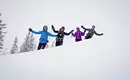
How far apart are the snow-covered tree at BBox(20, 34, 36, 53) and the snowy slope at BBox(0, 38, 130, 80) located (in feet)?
0.26

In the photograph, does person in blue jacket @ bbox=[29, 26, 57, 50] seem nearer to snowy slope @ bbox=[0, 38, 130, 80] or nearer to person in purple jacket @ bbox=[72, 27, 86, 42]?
snowy slope @ bbox=[0, 38, 130, 80]

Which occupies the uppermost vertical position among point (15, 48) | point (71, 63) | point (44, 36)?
point (44, 36)

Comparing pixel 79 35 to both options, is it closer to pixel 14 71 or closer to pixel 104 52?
pixel 104 52

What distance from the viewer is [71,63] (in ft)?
7.77

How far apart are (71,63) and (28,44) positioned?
600 millimetres

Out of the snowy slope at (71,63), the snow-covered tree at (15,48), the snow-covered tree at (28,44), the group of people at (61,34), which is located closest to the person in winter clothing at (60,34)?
the group of people at (61,34)

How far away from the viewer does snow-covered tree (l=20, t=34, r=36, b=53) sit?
245 centimetres

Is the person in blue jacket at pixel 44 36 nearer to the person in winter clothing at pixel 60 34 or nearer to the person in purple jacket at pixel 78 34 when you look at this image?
the person in winter clothing at pixel 60 34

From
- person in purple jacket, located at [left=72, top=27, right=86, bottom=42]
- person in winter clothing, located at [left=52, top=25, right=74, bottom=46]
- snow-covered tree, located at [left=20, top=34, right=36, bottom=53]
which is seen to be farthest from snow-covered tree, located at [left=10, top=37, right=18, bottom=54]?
person in purple jacket, located at [left=72, top=27, right=86, bottom=42]

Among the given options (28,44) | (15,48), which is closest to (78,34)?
(28,44)

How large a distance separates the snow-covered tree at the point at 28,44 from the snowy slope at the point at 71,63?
80 mm

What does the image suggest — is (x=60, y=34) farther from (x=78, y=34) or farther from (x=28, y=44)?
(x=28, y=44)
